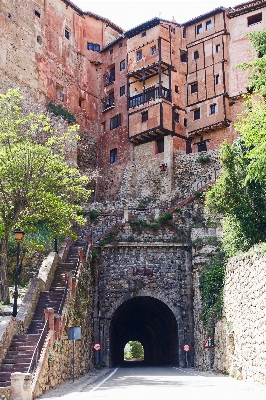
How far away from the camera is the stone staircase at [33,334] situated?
15.5m

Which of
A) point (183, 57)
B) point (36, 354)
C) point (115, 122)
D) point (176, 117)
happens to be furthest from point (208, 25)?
point (36, 354)

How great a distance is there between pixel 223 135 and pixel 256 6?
11.7 metres

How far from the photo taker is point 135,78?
45781 millimetres

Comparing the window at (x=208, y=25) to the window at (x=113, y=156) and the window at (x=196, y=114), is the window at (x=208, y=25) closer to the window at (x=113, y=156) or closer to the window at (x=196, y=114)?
the window at (x=196, y=114)

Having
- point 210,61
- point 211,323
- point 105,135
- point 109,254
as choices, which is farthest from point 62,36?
point 211,323

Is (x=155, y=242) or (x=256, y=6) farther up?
(x=256, y=6)

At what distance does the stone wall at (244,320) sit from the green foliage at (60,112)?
29435 mm

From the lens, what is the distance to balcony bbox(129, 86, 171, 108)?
4288cm

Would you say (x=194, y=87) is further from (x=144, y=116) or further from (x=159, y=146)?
(x=159, y=146)

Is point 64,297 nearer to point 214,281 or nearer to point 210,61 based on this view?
point 214,281

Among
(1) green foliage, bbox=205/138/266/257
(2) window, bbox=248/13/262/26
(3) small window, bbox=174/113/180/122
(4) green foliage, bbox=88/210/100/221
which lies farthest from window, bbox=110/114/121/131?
(1) green foliage, bbox=205/138/266/257

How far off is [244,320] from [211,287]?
25.8ft

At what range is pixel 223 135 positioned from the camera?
4256 cm

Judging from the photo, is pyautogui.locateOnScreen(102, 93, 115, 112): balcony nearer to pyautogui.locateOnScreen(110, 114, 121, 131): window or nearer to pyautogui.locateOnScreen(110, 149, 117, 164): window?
pyautogui.locateOnScreen(110, 114, 121, 131): window
